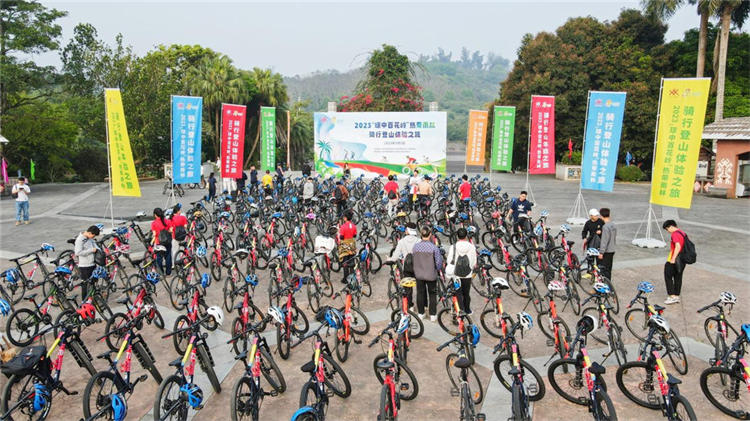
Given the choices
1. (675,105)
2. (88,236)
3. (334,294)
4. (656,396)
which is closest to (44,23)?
(88,236)

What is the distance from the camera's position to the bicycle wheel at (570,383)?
5.66 meters

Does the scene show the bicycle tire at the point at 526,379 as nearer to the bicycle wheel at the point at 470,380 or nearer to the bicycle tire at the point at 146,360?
the bicycle wheel at the point at 470,380

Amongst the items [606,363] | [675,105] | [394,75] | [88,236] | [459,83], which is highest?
[459,83]

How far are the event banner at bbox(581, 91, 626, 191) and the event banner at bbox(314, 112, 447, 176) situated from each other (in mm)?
13248

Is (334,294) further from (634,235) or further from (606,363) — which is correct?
(634,235)

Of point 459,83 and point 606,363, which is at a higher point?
point 459,83

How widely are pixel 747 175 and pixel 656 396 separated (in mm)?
23153

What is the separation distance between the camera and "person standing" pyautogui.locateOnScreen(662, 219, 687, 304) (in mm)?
8555

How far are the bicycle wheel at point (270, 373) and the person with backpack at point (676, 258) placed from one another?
23.4ft

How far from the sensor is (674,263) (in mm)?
8672

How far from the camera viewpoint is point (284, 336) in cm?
687

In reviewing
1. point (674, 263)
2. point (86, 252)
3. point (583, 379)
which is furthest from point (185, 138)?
point (674, 263)

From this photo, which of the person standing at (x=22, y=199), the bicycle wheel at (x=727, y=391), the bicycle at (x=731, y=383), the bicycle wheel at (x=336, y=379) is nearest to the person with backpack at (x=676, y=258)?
the bicycle at (x=731, y=383)

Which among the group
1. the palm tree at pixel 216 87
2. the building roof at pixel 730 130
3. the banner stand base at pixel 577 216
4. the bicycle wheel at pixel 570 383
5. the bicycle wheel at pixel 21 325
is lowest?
the bicycle wheel at pixel 21 325
